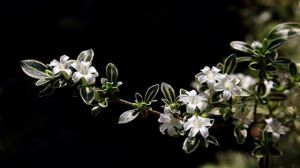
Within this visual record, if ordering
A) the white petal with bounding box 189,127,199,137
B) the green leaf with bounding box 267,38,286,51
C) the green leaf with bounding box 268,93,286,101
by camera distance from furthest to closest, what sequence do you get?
the green leaf with bounding box 268,93,286,101
the green leaf with bounding box 267,38,286,51
the white petal with bounding box 189,127,199,137

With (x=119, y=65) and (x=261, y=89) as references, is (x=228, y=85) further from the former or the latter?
(x=119, y=65)

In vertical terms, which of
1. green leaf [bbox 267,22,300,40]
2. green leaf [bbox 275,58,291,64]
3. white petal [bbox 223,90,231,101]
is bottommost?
white petal [bbox 223,90,231,101]

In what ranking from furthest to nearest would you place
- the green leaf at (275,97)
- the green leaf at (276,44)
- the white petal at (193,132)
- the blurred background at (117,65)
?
the blurred background at (117,65), the green leaf at (275,97), the green leaf at (276,44), the white petal at (193,132)

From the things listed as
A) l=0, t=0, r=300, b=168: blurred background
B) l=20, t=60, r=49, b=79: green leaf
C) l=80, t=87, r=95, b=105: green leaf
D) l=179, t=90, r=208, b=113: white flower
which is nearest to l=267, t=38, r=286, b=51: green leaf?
l=179, t=90, r=208, b=113: white flower

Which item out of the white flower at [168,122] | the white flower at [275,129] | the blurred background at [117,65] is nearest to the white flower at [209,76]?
the white flower at [168,122]

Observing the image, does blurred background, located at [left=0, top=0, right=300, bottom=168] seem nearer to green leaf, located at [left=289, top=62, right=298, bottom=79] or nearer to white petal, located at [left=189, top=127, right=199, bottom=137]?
green leaf, located at [left=289, top=62, right=298, bottom=79]

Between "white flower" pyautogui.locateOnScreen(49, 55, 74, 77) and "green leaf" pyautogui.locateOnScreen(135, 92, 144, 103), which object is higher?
"white flower" pyautogui.locateOnScreen(49, 55, 74, 77)

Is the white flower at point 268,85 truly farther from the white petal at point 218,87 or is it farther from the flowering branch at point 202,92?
the white petal at point 218,87
